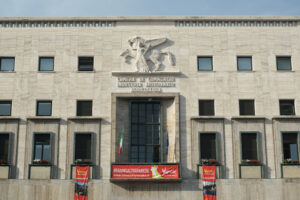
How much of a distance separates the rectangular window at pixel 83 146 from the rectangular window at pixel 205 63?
36.3 ft

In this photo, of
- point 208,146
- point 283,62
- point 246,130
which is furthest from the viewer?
point 283,62

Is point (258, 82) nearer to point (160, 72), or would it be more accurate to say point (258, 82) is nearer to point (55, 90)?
point (160, 72)

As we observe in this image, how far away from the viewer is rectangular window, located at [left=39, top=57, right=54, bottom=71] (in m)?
35.7

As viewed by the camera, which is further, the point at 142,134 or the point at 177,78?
the point at 177,78

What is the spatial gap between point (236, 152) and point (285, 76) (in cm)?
793

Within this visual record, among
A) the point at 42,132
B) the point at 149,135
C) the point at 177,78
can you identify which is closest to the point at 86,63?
the point at 42,132

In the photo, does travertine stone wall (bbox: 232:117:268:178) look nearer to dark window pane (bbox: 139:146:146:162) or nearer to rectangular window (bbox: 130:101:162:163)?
rectangular window (bbox: 130:101:162:163)

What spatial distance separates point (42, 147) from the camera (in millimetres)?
33938

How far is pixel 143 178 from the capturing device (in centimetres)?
3250

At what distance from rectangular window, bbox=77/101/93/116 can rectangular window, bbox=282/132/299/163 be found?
52.9 feet

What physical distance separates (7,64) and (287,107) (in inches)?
950

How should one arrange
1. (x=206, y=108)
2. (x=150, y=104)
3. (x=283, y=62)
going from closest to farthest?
1. (x=206, y=108)
2. (x=150, y=104)
3. (x=283, y=62)

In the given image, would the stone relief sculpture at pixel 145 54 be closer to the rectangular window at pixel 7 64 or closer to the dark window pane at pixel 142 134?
the dark window pane at pixel 142 134

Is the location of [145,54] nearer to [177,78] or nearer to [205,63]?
[177,78]
